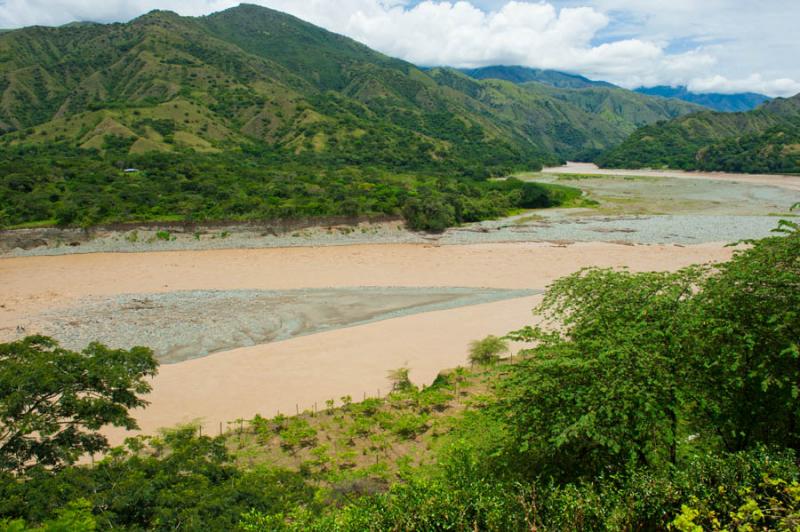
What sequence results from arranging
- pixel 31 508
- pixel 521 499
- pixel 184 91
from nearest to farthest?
pixel 521 499 → pixel 31 508 → pixel 184 91

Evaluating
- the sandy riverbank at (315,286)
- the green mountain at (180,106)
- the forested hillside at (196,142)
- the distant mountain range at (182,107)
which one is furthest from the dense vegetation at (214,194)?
the distant mountain range at (182,107)

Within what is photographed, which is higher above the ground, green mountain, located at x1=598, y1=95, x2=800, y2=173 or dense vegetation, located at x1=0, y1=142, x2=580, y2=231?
green mountain, located at x1=598, y1=95, x2=800, y2=173

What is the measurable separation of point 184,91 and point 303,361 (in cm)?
13950

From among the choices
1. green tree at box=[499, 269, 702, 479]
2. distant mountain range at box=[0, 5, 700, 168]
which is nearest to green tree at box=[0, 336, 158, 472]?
green tree at box=[499, 269, 702, 479]

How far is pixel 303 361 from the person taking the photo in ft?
85.0

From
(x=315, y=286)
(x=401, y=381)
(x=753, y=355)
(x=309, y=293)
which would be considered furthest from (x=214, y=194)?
(x=753, y=355)

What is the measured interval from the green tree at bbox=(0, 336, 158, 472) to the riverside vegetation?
5 centimetres

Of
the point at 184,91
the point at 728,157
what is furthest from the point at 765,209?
the point at 184,91

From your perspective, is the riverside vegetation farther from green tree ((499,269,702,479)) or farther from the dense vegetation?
the dense vegetation

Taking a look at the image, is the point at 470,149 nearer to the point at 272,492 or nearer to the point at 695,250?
the point at 695,250

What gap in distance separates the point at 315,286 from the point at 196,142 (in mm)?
89189

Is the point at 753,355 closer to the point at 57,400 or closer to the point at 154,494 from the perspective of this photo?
the point at 154,494

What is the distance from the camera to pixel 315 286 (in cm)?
4125

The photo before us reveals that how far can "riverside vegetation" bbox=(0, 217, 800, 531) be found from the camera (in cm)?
873
